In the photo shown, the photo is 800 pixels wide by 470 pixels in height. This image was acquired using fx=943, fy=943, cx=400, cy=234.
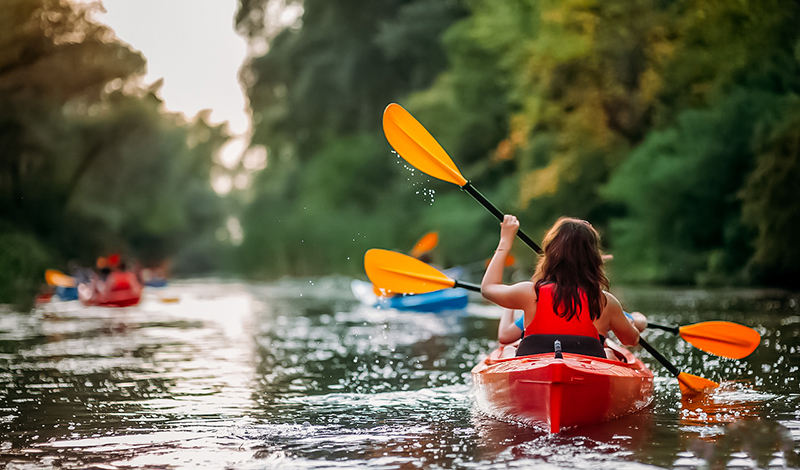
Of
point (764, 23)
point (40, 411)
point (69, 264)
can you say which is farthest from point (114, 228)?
point (40, 411)

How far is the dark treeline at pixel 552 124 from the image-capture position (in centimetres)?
1939

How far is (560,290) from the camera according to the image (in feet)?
16.3

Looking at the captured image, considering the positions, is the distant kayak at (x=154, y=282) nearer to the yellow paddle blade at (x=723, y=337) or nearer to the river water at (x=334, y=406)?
the river water at (x=334, y=406)

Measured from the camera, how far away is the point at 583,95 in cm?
2384

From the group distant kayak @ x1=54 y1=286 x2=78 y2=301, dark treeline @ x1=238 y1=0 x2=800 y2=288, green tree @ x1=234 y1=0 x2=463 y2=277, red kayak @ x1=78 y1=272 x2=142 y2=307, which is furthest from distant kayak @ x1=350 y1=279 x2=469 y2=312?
green tree @ x1=234 y1=0 x2=463 y2=277

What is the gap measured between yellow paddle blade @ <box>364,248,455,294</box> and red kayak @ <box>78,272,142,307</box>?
1319 cm

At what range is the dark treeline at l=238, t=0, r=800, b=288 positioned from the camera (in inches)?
763

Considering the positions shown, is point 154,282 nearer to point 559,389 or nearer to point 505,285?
point 505,285

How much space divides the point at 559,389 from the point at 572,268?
645 mm

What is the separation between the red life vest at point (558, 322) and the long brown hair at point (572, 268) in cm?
3

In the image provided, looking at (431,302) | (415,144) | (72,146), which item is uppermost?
(72,146)

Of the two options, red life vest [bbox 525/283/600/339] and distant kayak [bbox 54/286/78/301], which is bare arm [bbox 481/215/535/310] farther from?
distant kayak [bbox 54/286/78/301]

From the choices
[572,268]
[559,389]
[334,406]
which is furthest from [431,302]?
[559,389]

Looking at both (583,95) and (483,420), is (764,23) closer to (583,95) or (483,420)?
(583,95)
